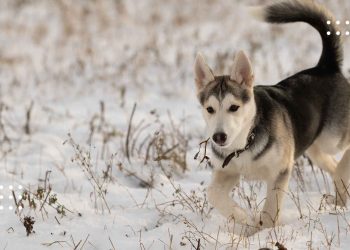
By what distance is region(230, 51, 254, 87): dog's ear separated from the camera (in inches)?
163

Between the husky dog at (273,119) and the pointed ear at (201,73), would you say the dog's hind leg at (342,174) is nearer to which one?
the husky dog at (273,119)

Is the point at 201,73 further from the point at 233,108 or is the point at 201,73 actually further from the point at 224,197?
the point at 224,197

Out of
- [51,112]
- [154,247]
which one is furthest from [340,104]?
[51,112]

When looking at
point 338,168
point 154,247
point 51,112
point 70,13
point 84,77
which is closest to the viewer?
point 154,247

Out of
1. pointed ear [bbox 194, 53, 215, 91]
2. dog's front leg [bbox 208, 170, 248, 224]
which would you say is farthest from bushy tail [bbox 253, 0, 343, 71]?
dog's front leg [bbox 208, 170, 248, 224]

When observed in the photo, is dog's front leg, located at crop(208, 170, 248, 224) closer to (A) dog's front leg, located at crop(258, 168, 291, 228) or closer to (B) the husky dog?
(B) the husky dog

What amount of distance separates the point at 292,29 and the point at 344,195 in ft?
25.6

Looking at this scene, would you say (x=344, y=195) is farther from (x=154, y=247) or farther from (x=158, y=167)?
(x=158, y=167)

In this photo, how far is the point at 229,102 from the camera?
396 cm

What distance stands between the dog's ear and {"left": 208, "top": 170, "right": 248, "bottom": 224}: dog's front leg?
59cm

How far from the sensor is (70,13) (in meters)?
13.8

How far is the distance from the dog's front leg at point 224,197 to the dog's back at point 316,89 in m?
0.57

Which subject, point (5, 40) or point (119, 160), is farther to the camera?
point (5, 40)

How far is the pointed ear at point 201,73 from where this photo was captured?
4.27 meters
